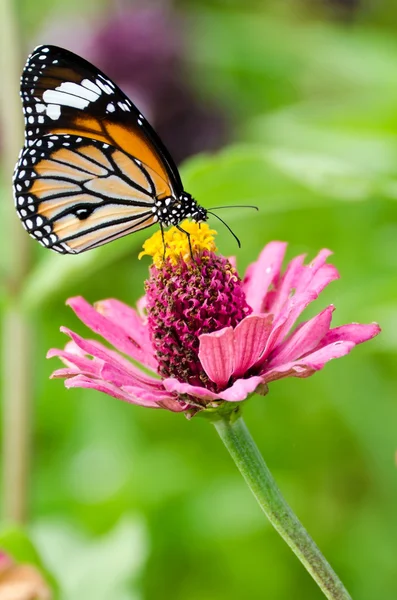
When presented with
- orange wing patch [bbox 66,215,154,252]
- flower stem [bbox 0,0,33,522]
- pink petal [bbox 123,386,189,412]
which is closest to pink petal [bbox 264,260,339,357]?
pink petal [bbox 123,386,189,412]

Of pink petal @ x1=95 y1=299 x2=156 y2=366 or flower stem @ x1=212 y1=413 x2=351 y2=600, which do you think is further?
pink petal @ x1=95 y1=299 x2=156 y2=366

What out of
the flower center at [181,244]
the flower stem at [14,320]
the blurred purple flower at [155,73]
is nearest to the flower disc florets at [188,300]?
the flower center at [181,244]

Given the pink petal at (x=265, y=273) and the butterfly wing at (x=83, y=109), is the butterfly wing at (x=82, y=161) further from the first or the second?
the pink petal at (x=265, y=273)

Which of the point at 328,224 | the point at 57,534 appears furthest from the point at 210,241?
the point at 328,224

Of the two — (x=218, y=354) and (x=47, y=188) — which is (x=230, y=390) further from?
(x=47, y=188)

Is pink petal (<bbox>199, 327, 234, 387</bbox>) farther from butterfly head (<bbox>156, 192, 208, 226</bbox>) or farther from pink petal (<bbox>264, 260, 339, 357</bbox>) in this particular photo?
butterfly head (<bbox>156, 192, 208, 226</bbox>)

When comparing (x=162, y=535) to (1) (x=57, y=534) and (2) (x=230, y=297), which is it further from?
(2) (x=230, y=297)

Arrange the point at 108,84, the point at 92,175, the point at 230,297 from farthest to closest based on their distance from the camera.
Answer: the point at 92,175
the point at 108,84
the point at 230,297
